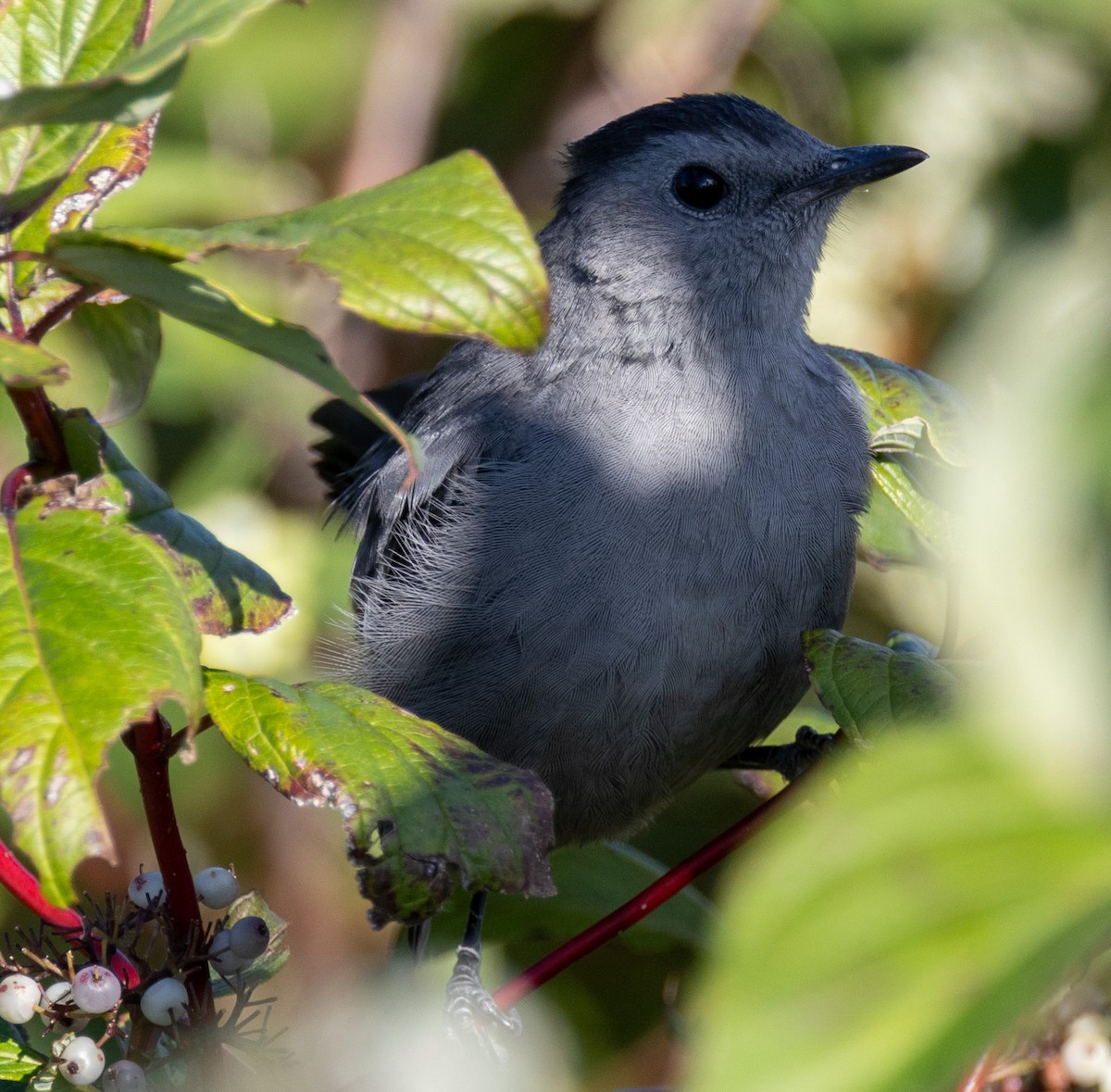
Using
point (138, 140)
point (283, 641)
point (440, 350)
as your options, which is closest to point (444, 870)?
point (138, 140)

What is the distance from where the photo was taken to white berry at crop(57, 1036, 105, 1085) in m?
1.55

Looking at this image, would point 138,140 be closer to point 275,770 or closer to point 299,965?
point 275,770

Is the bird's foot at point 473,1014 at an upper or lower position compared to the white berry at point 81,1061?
lower

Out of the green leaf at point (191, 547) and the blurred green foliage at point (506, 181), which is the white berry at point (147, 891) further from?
the blurred green foliage at point (506, 181)

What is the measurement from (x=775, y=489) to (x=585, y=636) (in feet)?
1.53

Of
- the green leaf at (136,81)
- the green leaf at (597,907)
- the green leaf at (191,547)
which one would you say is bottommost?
the green leaf at (597,907)

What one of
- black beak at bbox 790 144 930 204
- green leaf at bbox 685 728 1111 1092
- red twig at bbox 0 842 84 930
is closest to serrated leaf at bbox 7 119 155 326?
red twig at bbox 0 842 84 930

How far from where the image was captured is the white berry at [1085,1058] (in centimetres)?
164

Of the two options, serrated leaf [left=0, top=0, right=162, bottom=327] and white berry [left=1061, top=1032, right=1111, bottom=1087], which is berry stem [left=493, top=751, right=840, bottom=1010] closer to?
white berry [left=1061, top=1032, right=1111, bottom=1087]

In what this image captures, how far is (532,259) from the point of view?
120cm

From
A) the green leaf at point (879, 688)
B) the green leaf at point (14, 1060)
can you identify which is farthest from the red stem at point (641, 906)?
the green leaf at point (14, 1060)

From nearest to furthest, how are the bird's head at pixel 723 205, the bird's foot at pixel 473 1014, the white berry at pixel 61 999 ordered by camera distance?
the white berry at pixel 61 999, the bird's foot at pixel 473 1014, the bird's head at pixel 723 205

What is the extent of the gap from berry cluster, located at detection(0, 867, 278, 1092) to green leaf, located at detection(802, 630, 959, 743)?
0.74 metres

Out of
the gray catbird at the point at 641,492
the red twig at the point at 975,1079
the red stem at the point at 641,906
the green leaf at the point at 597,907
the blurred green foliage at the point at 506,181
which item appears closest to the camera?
the red twig at the point at 975,1079
